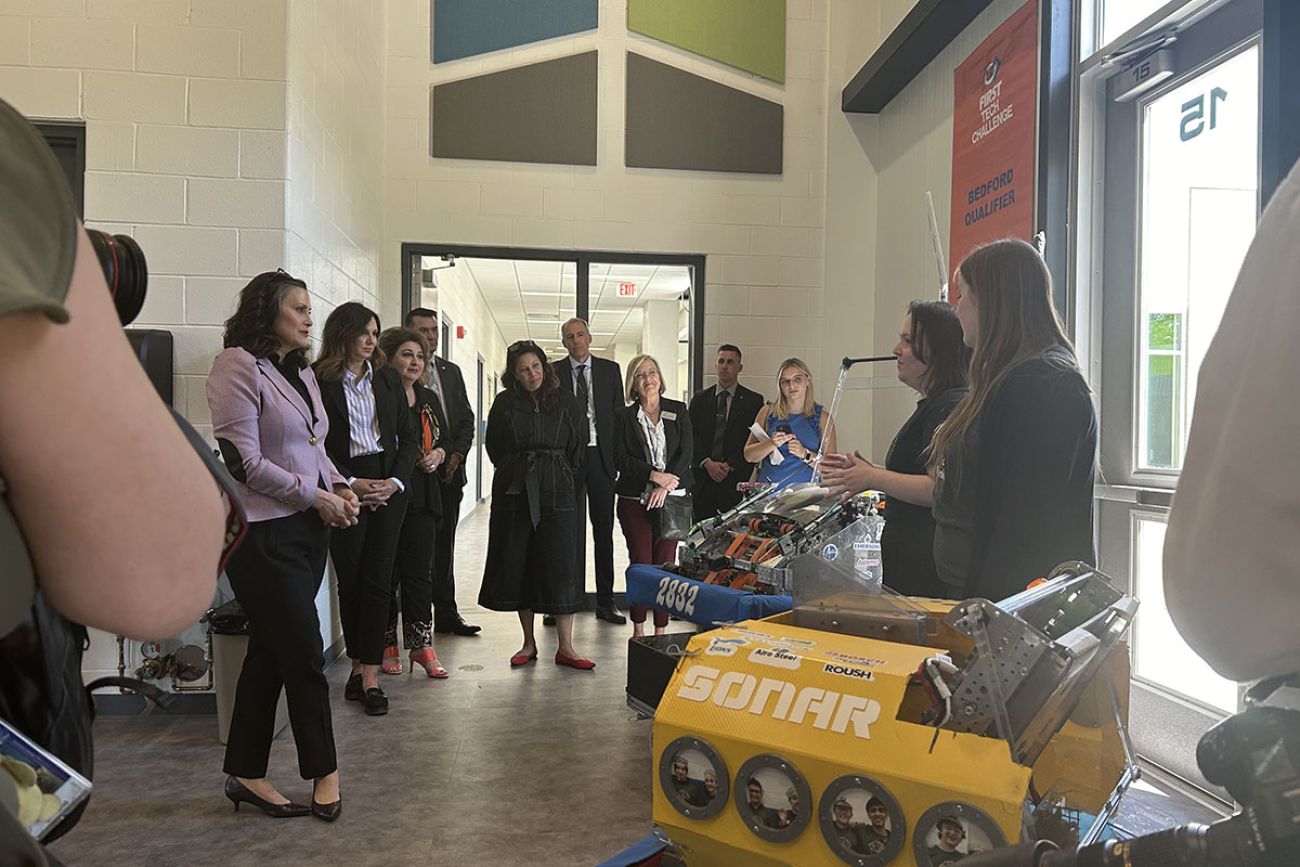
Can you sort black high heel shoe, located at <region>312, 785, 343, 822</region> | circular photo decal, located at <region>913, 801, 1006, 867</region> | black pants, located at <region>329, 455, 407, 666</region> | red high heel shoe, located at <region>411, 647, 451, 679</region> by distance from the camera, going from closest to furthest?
circular photo decal, located at <region>913, 801, 1006, 867</region>
black high heel shoe, located at <region>312, 785, 343, 822</region>
black pants, located at <region>329, 455, 407, 666</region>
red high heel shoe, located at <region>411, 647, 451, 679</region>

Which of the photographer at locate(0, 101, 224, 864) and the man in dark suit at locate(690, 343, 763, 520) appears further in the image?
the man in dark suit at locate(690, 343, 763, 520)

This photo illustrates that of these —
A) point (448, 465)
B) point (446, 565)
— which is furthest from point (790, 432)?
point (446, 565)

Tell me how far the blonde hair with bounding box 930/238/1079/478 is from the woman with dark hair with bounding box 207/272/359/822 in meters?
1.80

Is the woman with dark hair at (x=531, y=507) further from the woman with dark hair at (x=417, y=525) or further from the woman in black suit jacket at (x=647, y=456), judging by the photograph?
the woman in black suit jacket at (x=647, y=456)

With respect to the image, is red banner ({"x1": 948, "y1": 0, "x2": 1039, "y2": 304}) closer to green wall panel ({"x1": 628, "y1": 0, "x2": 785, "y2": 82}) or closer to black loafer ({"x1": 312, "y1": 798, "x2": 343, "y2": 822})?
green wall panel ({"x1": 628, "y1": 0, "x2": 785, "y2": 82})

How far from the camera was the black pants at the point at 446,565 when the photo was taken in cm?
513

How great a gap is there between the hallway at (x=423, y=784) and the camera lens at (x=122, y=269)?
6.93 ft

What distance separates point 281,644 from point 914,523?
177 cm

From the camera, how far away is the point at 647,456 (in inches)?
206

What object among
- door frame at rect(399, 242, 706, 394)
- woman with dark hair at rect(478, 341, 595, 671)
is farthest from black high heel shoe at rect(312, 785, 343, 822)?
door frame at rect(399, 242, 706, 394)

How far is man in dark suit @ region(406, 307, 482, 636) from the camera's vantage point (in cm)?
489

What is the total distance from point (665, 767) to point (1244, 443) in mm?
884

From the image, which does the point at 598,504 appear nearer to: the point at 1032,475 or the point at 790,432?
the point at 790,432

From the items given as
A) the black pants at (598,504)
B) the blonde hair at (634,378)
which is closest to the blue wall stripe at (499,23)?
the blonde hair at (634,378)
